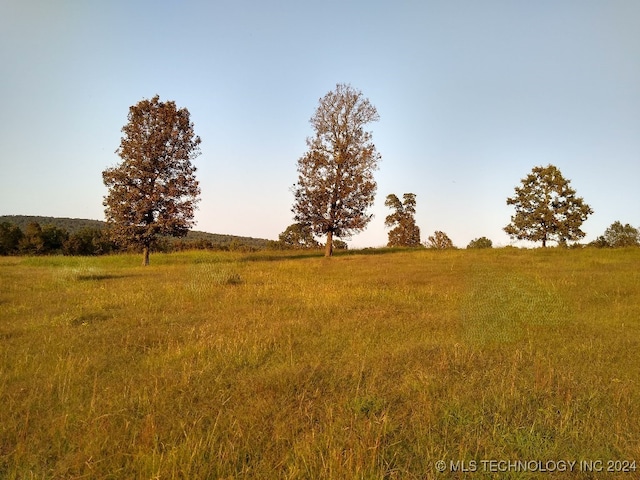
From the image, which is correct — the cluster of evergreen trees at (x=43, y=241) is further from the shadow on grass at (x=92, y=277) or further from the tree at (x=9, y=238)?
the shadow on grass at (x=92, y=277)

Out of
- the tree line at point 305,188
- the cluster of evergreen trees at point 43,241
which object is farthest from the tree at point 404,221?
the cluster of evergreen trees at point 43,241

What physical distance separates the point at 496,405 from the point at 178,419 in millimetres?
3644

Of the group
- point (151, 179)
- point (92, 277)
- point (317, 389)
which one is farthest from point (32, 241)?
point (317, 389)

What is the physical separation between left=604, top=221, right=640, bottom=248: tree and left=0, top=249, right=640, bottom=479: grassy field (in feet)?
173

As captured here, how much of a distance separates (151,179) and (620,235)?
197 feet

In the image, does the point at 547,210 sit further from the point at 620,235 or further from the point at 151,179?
the point at 151,179

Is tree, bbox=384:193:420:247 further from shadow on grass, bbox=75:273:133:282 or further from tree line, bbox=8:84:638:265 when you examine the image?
shadow on grass, bbox=75:273:133:282

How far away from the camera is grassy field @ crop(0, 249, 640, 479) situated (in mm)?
3553

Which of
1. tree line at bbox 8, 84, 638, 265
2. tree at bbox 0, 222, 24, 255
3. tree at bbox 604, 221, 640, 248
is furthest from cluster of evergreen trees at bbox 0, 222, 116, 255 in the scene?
tree at bbox 604, 221, 640, 248

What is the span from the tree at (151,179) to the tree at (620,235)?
54.0 m

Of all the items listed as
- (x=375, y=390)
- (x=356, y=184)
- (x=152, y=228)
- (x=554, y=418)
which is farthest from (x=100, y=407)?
(x=356, y=184)

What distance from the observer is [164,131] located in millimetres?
24969

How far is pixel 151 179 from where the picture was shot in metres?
25.0

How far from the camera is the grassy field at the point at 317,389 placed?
355 cm
